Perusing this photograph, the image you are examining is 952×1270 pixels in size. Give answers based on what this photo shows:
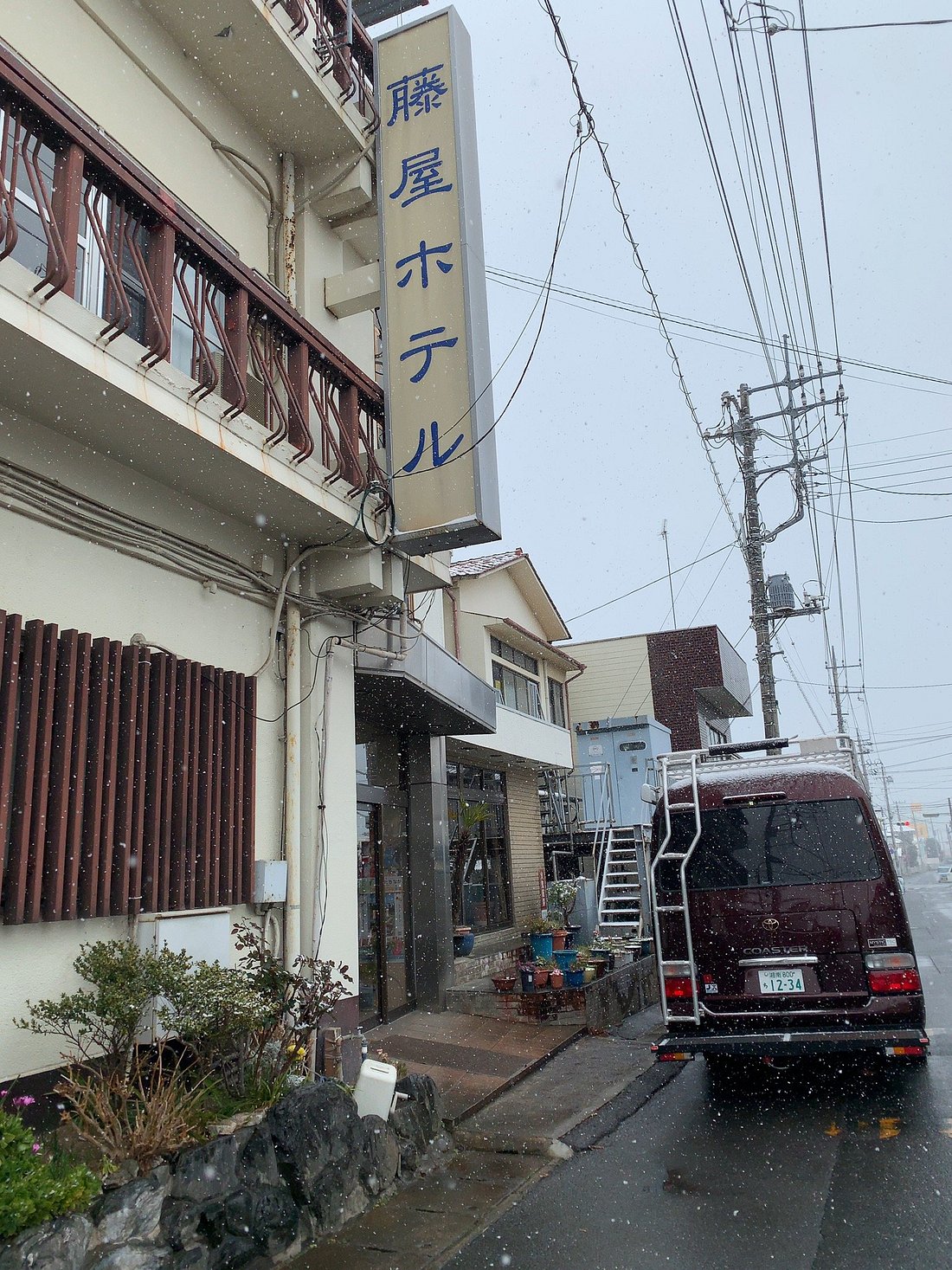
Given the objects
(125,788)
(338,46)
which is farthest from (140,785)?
(338,46)

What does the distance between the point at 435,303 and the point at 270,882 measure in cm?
461

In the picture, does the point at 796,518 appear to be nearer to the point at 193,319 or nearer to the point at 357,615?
the point at 357,615

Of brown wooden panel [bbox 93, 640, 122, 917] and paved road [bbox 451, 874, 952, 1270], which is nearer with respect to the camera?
paved road [bbox 451, 874, 952, 1270]

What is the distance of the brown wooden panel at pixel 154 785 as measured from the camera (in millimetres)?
5676

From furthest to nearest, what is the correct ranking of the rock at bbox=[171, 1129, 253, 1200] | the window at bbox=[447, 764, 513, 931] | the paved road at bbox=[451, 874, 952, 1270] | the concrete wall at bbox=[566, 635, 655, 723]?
the concrete wall at bbox=[566, 635, 655, 723]
the window at bbox=[447, 764, 513, 931]
the paved road at bbox=[451, 874, 952, 1270]
the rock at bbox=[171, 1129, 253, 1200]

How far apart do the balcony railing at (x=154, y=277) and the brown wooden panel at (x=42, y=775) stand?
176cm

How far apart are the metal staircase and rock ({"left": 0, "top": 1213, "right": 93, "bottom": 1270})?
41.6ft

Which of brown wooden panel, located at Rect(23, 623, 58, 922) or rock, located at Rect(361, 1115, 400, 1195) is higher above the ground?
brown wooden panel, located at Rect(23, 623, 58, 922)

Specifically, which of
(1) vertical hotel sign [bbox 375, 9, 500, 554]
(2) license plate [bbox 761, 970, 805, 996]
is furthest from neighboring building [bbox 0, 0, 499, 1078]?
(2) license plate [bbox 761, 970, 805, 996]

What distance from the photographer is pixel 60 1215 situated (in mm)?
3896

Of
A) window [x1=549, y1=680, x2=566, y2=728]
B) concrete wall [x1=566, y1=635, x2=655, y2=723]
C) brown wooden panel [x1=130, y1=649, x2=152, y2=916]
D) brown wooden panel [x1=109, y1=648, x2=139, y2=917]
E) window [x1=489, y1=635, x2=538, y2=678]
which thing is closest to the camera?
brown wooden panel [x1=109, y1=648, x2=139, y2=917]

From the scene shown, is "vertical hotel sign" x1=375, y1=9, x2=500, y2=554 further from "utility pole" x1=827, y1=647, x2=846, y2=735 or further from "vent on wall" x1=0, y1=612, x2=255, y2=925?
"utility pole" x1=827, y1=647, x2=846, y2=735

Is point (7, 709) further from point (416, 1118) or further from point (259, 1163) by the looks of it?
point (416, 1118)

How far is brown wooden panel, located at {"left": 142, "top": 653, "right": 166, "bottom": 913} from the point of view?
5.68m
